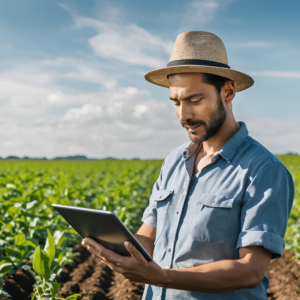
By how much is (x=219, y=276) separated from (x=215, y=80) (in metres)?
1.08

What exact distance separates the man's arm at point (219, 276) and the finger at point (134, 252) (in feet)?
0.46

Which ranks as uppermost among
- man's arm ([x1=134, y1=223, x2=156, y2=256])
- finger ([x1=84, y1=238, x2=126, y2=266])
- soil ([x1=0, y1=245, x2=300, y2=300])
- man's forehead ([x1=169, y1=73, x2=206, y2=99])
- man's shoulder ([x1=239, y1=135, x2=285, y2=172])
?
man's forehead ([x1=169, y1=73, x2=206, y2=99])

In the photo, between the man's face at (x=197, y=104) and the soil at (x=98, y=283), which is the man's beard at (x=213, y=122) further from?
the soil at (x=98, y=283)

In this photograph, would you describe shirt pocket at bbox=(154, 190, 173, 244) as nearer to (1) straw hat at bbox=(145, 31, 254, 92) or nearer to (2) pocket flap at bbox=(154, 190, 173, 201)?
(2) pocket flap at bbox=(154, 190, 173, 201)

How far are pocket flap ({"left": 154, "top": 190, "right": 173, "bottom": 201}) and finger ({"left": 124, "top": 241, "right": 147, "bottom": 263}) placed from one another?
2.05 feet

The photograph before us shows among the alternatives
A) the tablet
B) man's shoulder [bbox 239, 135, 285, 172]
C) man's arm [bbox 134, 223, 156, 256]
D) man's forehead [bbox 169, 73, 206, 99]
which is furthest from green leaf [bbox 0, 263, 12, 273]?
man's shoulder [bbox 239, 135, 285, 172]

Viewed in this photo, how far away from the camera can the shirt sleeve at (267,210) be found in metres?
1.76

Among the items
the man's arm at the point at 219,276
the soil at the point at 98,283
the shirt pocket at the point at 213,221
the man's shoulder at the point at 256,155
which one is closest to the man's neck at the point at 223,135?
the man's shoulder at the point at 256,155

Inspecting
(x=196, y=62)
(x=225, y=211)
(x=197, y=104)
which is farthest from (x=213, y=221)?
(x=196, y=62)

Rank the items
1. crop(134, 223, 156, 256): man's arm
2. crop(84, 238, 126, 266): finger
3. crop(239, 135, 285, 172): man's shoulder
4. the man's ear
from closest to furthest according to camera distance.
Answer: crop(84, 238, 126, 266): finger < crop(239, 135, 285, 172): man's shoulder < the man's ear < crop(134, 223, 156, 256): man's arm

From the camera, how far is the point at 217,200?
6.33 ft

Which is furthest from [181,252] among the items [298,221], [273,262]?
[298,221]

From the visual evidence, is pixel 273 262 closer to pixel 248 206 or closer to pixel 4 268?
pixel 4 268

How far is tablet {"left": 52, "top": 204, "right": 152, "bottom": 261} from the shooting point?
1.61 metres
